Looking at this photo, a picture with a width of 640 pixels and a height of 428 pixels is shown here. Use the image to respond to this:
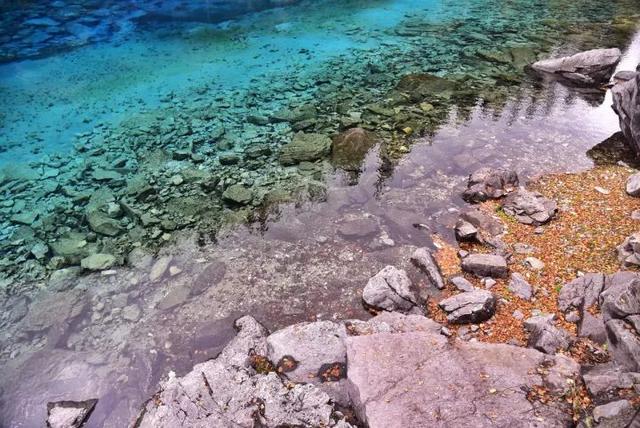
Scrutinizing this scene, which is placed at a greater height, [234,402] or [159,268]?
[234,402]

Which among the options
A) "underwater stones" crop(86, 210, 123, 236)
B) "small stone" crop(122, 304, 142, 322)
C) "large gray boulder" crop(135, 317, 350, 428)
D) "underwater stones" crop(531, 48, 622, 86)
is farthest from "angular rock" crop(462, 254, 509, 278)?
"underwater stones" crop(531, 48, 622, 86)

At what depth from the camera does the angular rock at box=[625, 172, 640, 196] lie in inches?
348

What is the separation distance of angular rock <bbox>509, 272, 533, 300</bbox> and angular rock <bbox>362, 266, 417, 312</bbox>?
1684mm

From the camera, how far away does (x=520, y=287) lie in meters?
6.93

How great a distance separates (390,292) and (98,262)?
591cm

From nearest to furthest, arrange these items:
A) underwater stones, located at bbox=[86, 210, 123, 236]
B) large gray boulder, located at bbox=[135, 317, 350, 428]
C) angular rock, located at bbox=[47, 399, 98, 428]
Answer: large gray boulder, located at bbox=[135, 317, 350, 428] → angular rock, located at bbox=[47, 399, 98, 428] → underwater stones, located at bbox=[86, 210, 123, 236]

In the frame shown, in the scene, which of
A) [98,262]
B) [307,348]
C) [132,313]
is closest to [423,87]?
[307,348]

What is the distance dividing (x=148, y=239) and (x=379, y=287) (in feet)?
17.0

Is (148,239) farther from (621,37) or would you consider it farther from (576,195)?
(621,37)

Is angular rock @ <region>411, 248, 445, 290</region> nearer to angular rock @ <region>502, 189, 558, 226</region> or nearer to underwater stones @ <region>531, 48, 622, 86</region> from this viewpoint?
angular rock @ <region>502, 189, 558, 226</region>

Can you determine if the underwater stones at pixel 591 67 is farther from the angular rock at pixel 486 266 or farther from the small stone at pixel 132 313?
the small stone at pixel 132 313

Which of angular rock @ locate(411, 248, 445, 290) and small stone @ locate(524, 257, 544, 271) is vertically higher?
small stone @ locate(524, 257, 544, 271)

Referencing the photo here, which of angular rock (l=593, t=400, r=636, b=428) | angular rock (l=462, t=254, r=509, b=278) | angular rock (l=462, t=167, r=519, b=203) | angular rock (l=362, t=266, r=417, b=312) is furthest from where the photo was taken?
angular rock (l=462, t=167, r=519, b=203)

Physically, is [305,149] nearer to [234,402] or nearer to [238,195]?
[238,195]
